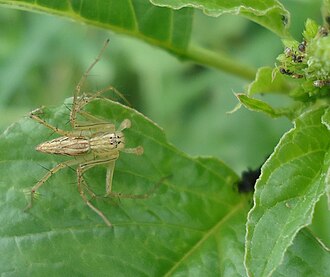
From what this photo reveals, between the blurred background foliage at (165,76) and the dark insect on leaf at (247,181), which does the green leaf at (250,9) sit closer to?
the dark insect on leaf at (247,181)

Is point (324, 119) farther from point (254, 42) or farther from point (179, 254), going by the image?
point (254, 42)

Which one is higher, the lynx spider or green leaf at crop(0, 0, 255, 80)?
green leaf at crop(0, 0, 255, 80)

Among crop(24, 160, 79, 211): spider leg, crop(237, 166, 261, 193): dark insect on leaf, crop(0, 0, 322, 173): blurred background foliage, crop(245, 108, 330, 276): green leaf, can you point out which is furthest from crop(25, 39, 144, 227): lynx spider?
crop(0, 0, 322, 173): blurred background foliage

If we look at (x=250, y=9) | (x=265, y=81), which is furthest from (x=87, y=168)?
(x=250, y=9)

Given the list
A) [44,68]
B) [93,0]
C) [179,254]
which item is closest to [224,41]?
[44,68]

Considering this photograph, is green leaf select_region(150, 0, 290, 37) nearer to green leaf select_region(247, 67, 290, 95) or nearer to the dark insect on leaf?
green leaf select_region(247, 67, 290, 95)

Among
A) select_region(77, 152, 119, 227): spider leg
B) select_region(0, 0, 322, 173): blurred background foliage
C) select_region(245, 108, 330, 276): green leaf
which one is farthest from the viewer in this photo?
select_region(0, 0, 322, 173): blurred background foliage

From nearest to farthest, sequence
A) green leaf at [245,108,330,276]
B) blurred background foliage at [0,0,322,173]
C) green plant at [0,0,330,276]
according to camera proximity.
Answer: green leaf at [245,108,330,276], green plant at [0,0,330,276], blurred background foliage at [0,0,322,173]
